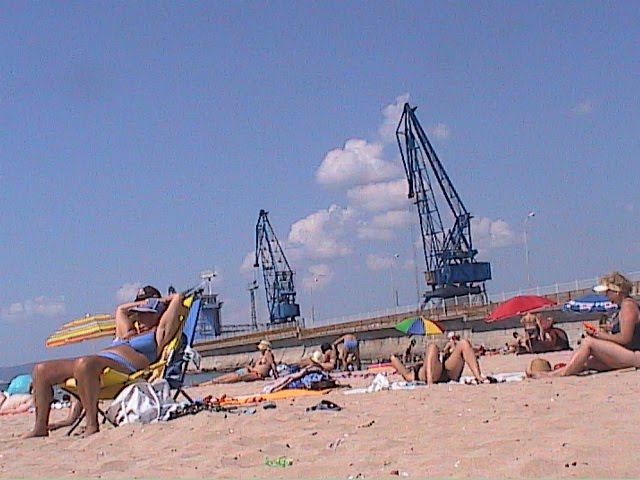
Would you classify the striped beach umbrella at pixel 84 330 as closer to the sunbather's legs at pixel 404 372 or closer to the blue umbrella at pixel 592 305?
the sunbather's legs at pixel 404 372

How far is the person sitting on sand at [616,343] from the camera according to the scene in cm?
708

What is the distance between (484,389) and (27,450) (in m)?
3.56

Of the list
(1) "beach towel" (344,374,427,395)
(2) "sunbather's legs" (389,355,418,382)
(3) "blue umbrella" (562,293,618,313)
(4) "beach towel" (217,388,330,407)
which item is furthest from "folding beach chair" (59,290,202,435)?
(3) "blue umbrella" (562,293,618,313)

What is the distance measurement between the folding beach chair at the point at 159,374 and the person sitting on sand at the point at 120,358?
5cm

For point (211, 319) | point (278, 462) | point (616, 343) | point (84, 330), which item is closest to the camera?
point (278, 462)

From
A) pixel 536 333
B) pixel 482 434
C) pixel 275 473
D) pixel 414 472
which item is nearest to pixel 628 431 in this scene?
pixel 482 434

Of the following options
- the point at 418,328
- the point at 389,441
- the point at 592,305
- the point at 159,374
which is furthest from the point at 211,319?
the point at 389,441

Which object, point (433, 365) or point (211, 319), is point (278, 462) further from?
point (211, 319)

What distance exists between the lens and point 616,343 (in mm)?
7246

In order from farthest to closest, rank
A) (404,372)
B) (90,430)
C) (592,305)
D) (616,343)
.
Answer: (592,305), (404,372), (616,343), (90,430)

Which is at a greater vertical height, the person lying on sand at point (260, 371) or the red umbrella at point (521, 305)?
the red umbrella at point (521, 305)

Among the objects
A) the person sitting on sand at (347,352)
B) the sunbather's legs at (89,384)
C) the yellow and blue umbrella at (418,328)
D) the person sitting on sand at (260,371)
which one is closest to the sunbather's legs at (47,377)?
the sunbather's legs at (89,384)

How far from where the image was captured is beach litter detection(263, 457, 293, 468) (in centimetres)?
379

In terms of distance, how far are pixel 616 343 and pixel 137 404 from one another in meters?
4.17
